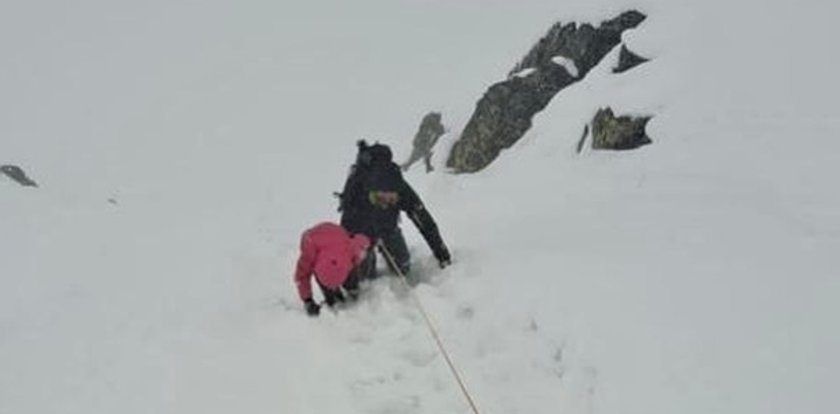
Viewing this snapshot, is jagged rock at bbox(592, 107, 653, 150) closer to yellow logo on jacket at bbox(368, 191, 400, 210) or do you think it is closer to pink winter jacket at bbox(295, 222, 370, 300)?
yellow logo on jacket at bbox(368, 191, 400, 210)

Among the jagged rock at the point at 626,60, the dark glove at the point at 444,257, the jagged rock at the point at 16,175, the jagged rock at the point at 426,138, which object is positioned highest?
the jagged rock at the point at 626,60

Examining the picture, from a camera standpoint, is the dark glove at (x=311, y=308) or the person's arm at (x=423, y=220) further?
the person's arm at (x=423, y=220)

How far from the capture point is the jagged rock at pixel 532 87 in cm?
1893

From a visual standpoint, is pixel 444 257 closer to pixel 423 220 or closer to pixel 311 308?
pixel 423 220

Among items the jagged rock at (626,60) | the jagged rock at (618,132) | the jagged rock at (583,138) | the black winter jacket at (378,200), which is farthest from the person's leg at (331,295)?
the jagged rock at (626,60)

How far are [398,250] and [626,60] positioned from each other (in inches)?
305

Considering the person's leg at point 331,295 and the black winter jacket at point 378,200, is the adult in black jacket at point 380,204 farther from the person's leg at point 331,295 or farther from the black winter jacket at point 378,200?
the person's leg at point 331,295

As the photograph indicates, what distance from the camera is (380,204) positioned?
10797 mm

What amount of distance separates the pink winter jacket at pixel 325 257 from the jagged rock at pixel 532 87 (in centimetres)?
971

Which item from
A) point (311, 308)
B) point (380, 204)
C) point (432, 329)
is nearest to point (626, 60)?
point (380, 204)

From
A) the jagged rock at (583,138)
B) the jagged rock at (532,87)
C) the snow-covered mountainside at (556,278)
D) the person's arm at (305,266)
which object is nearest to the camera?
the snow-covered mountainside at (556,278)

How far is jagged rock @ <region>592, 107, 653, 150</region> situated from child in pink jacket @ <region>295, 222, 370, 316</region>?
5985 mm

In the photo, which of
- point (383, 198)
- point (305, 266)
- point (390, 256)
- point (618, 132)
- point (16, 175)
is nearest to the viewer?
point (305, 266)

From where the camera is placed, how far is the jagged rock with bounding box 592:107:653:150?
14.8m
